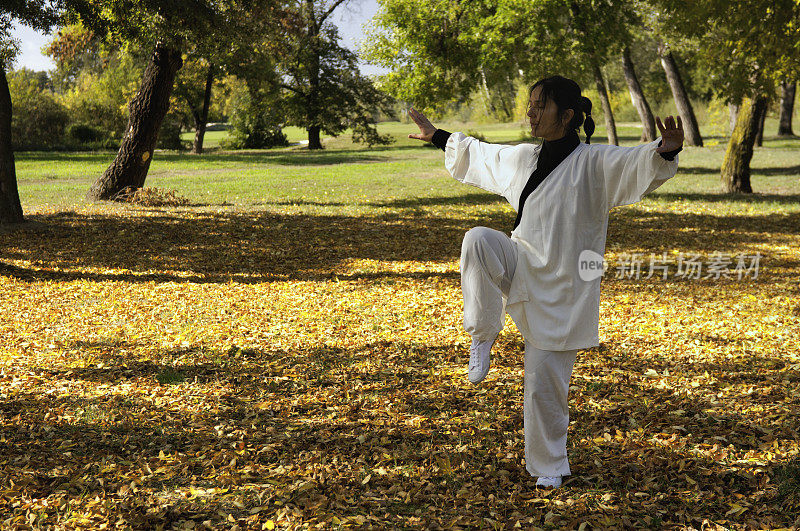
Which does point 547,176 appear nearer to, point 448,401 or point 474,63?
point 448,401

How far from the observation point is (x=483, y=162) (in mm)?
4285

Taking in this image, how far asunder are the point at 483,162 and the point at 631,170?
39.6 inches

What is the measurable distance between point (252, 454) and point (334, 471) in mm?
628

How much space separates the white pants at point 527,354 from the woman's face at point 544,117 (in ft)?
2.03

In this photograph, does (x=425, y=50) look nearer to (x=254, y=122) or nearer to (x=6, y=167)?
(x=6, y=167)

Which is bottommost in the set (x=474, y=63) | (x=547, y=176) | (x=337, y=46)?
(x=547, y=176)

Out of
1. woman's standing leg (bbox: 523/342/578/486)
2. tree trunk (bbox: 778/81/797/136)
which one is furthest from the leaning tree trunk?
tree trunk (bbox: 778/81/797/136)

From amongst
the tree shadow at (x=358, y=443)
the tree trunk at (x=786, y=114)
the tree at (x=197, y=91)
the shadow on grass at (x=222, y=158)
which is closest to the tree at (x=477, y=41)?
the shadow on grass at (x=222, y=158)

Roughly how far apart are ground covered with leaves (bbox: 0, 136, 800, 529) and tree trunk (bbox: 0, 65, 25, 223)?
96 centimetres

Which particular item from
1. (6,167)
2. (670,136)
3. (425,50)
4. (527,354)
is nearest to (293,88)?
(425,50)

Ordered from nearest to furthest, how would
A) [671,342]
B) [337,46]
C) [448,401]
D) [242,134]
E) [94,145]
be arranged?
[448,401] < [671,342] < [94,145] < [337,46] < [242,134]

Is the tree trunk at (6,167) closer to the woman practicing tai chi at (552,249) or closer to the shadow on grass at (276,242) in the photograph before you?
the shadow on grass at (276,242)

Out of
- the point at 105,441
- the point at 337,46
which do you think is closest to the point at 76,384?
the point at 105,441

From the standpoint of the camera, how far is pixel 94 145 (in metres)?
38.8
